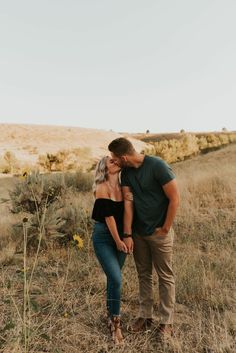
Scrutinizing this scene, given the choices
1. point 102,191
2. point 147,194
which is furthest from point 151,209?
point 102,191

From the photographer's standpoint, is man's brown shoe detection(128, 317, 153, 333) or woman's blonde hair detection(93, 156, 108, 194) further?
man's brown shoe detection(128, 317, 153, 333)

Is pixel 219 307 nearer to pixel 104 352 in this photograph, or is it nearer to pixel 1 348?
pixel 104 352

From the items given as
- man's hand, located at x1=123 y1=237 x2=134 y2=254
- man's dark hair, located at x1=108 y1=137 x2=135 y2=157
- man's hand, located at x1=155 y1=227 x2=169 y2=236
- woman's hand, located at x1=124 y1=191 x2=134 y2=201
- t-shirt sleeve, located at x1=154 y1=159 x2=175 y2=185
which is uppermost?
man's dark hair, located at x1=108 y1=137 x2=135 y2=157

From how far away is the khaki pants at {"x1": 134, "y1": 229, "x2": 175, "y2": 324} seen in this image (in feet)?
11.2

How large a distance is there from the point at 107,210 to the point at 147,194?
39 centimetres

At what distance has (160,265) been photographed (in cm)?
344

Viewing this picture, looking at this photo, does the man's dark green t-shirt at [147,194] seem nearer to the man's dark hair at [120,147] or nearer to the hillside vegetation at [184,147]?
the man's dark hair at [120,147]

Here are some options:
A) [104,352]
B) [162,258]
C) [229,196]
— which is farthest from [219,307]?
[229,196]

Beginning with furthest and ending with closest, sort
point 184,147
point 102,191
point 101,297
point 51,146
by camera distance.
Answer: point 51,146 → point 184,147 → point 101,297 → point 102,191

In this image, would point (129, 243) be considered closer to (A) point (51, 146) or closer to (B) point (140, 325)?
(B) point (140, 325)

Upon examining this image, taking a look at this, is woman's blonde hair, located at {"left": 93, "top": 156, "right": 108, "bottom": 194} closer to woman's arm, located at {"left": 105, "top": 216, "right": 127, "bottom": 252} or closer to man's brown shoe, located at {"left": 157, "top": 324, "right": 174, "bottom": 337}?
woman's arm, located at {"left": 105, "top": 216, "right": 127, "bottom": 252}

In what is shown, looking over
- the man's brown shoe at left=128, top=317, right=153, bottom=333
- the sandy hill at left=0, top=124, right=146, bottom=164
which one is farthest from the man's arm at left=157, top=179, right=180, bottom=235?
the sandy hill at left=0, top=124, right=146, bottom=164

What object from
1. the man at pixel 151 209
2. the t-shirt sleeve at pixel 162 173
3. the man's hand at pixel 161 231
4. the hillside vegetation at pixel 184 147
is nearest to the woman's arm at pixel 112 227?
the man at pixel 151 209

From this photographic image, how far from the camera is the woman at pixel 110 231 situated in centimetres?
323
